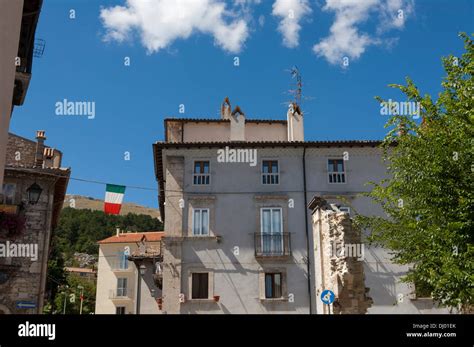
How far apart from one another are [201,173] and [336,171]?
7338 millimetres

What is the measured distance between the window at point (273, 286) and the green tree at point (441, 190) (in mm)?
10992

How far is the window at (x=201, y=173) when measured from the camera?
28062 millimetres

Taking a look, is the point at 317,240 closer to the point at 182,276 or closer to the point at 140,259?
the point at 182,276

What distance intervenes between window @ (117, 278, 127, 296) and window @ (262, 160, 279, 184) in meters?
35.0

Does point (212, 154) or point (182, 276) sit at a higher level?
point (212, 154)

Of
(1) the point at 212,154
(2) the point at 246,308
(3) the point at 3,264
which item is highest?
(1) the point at 212,154

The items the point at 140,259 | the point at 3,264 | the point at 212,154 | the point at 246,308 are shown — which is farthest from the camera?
the point at 140,259

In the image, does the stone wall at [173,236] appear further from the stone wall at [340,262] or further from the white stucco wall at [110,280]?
the white stucco wall at [110,280]

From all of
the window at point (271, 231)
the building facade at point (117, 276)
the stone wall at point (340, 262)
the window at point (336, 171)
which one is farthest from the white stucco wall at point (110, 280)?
the stone wall at point (340, 262)
